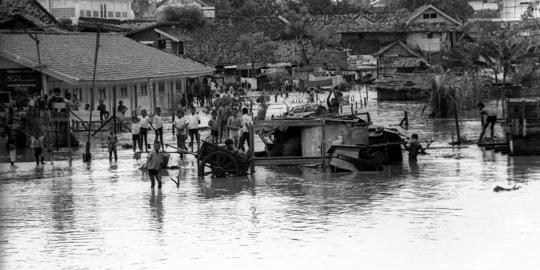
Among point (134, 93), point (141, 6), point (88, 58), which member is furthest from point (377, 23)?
point (88, 58)

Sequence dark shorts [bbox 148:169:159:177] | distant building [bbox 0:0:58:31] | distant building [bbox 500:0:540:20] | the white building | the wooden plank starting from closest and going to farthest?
dark shorts [bbox 148:169:159:177]
the wooden plank
distant building [bbox 0:0:58:31]
the white building
distant building [bbox 500:0:540:20]

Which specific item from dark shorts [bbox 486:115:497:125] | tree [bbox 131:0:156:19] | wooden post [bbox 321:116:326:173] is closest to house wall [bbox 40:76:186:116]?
dark shorts [bbox 486:115:497:125]

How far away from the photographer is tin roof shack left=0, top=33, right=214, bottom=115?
1667 inches

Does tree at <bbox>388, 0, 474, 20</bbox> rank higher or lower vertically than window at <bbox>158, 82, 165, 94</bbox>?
higher

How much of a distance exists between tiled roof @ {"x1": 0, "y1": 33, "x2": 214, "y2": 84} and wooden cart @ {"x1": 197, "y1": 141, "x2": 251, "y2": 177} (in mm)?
14761

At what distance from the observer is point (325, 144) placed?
1115 inches

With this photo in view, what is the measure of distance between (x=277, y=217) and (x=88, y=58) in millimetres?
24528

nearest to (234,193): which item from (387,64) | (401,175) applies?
(401,175)

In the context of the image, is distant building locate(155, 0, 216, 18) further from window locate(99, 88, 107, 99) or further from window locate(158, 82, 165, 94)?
window locate(99, 88, 107, 99)

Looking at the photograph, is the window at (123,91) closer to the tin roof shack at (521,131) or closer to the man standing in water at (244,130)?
the man standing in water at (244,130)

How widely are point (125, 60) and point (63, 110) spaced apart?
12.0m

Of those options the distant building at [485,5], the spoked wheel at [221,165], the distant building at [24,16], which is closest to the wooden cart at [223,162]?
the spoked wheel at [221,165]

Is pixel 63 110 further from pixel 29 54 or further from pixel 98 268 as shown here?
pixel 98 268

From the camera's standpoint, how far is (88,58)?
147ft
